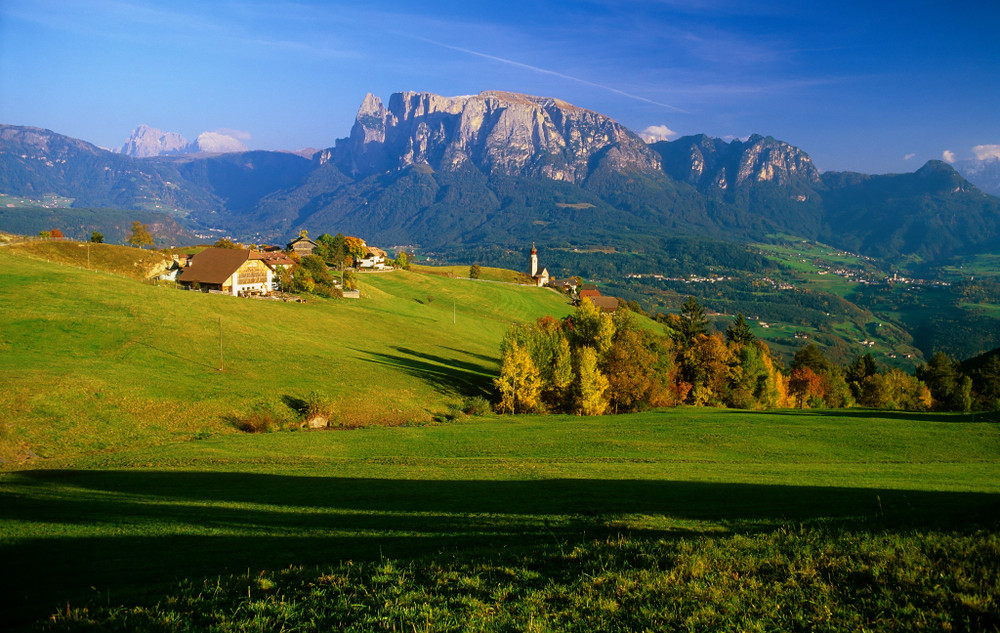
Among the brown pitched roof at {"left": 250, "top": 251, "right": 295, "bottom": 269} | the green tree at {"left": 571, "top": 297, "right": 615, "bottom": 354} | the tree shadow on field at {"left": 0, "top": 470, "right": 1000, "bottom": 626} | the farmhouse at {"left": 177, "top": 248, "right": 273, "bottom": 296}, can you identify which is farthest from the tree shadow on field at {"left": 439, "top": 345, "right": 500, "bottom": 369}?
the tree shadow on field at {"left": 0, "top": 470, "right": 1000, "bottom": 626}

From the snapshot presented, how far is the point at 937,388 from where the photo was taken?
3152 inches

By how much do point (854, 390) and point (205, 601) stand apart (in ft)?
319

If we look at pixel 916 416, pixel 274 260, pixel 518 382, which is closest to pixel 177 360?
pixel 518 382

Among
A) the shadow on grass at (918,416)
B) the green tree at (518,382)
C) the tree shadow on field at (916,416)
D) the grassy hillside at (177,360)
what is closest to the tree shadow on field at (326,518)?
the grassy hillside at (177,360)

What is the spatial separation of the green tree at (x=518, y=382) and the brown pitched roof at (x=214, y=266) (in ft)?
175

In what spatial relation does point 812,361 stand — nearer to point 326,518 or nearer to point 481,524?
point 481,524

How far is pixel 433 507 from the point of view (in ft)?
55.4

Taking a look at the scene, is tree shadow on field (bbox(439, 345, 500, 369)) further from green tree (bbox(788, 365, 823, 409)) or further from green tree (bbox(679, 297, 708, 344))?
green tree (bbox(788, 365, 823, 409))

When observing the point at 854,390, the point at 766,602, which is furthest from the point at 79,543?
the point at 854,390

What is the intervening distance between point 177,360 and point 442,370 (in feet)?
80.4

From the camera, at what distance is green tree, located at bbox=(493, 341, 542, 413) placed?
49.4 m

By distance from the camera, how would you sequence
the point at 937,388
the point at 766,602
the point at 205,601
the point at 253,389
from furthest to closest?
the point at 937,388, the point at 253,389, the point at 205,601, the point at 766,602

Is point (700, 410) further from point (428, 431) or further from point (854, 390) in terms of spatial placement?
point (854, 390)

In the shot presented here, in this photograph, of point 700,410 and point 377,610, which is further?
point 700,410
